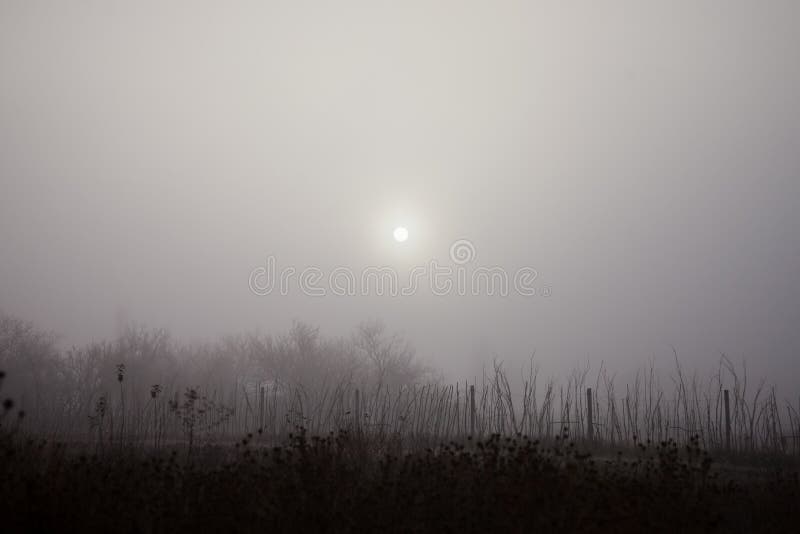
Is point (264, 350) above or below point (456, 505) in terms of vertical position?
above

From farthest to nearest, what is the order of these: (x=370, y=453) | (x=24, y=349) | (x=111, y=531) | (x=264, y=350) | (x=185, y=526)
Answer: (x=264, y=350), (x=24, y=349), (x=370, y=453), (x=185, y=526), (x=111, y=531)

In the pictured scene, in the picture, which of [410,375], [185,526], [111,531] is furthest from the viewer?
[410,375]

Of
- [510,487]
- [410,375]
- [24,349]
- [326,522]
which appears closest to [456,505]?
[510,487]

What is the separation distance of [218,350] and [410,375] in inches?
635

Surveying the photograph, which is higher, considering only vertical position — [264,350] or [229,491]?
[264,350]

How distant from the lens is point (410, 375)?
2138 inches

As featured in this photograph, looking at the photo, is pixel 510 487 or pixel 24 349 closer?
pixel 510 487

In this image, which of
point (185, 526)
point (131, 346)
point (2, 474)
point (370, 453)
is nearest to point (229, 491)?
point (185, 526)

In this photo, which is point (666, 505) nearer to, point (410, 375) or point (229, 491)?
point (229, 491)

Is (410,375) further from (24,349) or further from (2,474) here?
(2,474)

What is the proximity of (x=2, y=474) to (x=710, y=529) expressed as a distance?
678 centimetres

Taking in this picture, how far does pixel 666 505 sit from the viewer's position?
22.4 ft

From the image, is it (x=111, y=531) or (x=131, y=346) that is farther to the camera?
(x=131, y=346)

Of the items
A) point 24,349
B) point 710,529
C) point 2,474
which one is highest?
point 24,349
